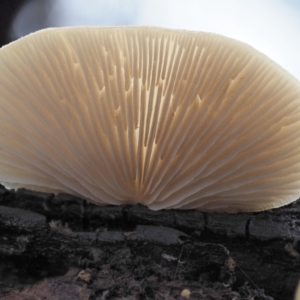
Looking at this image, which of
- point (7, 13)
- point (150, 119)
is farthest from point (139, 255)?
point (7, 13)

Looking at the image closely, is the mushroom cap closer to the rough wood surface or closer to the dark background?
the rough wood surface

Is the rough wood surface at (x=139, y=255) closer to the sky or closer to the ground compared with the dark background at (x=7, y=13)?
closer to the ground

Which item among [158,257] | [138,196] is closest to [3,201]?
[138,196]

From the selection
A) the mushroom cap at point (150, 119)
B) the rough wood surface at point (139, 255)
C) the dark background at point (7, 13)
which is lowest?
the rough wood surface at point (139, 255)

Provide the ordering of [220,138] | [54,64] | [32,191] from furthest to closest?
[32,191]
[220,138]
[54,64]

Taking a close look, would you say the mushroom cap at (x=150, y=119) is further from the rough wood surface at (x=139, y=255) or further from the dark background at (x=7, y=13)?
the dark background at (x=7, y=13)

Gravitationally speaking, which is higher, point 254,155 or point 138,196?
point 254,155

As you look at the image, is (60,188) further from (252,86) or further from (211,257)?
(252,86)

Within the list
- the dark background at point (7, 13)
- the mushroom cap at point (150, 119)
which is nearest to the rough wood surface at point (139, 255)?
the mushroom cap at point (150, 119)
